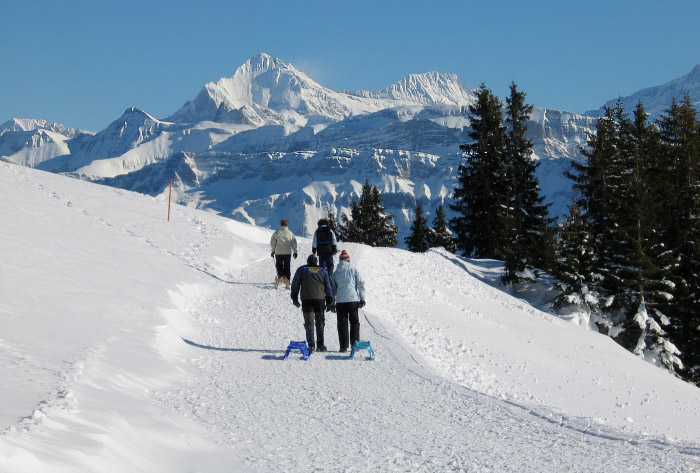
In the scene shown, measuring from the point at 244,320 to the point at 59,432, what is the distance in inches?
357

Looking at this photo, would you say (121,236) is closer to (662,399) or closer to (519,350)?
(519,350)

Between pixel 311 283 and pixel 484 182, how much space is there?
3021 cm

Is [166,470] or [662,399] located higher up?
[166,470]

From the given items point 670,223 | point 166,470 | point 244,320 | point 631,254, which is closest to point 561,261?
point 631,254

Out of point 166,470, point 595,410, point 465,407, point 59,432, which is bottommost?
point 595,410

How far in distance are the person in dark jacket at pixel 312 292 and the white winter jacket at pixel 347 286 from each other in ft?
0.45

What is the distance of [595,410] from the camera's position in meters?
12.4

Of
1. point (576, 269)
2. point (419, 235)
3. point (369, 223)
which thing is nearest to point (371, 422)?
point (576, 269)

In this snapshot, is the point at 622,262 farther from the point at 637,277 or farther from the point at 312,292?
the point at 312,292

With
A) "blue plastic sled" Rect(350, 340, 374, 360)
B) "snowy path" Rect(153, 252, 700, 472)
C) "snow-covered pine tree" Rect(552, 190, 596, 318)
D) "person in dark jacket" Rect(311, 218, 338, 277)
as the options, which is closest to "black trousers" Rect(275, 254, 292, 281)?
"person in dark jacket" Rect(311, 218, 338, 277)

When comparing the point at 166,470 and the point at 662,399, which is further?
the point at 662,399

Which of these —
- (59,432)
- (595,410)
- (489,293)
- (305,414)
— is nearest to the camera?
(59,432)

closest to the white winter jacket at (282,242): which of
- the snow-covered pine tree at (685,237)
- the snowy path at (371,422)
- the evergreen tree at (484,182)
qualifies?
the snowy path at (371,422)

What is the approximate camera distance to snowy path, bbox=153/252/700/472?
5992 millimetres
